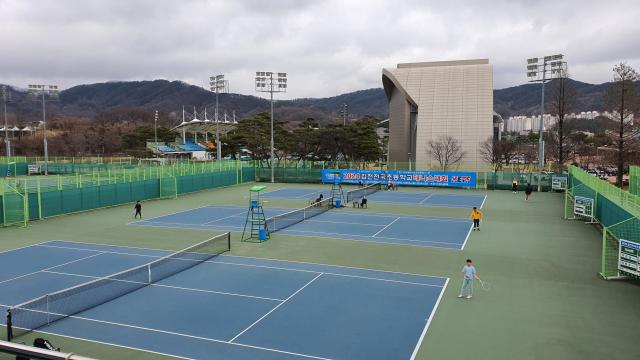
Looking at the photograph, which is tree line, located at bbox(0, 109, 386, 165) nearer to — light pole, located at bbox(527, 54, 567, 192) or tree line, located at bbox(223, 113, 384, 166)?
tree line, located at bbox(223, 113, 384, 166)

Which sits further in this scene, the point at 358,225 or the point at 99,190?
the point at 99,190

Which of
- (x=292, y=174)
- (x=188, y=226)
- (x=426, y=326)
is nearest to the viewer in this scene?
(x=426, y=326)

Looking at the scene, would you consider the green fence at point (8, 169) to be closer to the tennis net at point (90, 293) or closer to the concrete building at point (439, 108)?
the concrete building at point (439, 108)

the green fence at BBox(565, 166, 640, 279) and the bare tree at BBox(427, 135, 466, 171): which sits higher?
the bare tree at BBox(427, 135, 466, 171)

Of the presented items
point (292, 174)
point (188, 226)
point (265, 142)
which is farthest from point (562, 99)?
point (188, 226)

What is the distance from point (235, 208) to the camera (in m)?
35.1

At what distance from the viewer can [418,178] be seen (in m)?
51.6

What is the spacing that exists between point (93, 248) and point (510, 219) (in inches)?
936

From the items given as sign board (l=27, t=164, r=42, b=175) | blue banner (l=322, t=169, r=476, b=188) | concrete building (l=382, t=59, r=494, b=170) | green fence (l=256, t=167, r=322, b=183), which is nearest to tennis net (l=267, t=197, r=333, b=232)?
blue banner (l=322, t=169, r=476, b=188)

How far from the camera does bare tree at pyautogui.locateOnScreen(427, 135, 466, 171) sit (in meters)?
71.9

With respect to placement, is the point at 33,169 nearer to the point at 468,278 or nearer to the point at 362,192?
the point at 362,192

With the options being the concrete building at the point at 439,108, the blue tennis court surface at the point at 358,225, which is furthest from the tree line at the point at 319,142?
the blue tennis court surface at the point at 358,225

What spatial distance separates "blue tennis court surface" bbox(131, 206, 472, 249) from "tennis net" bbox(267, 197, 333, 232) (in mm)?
414

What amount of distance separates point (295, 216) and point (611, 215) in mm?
16481
